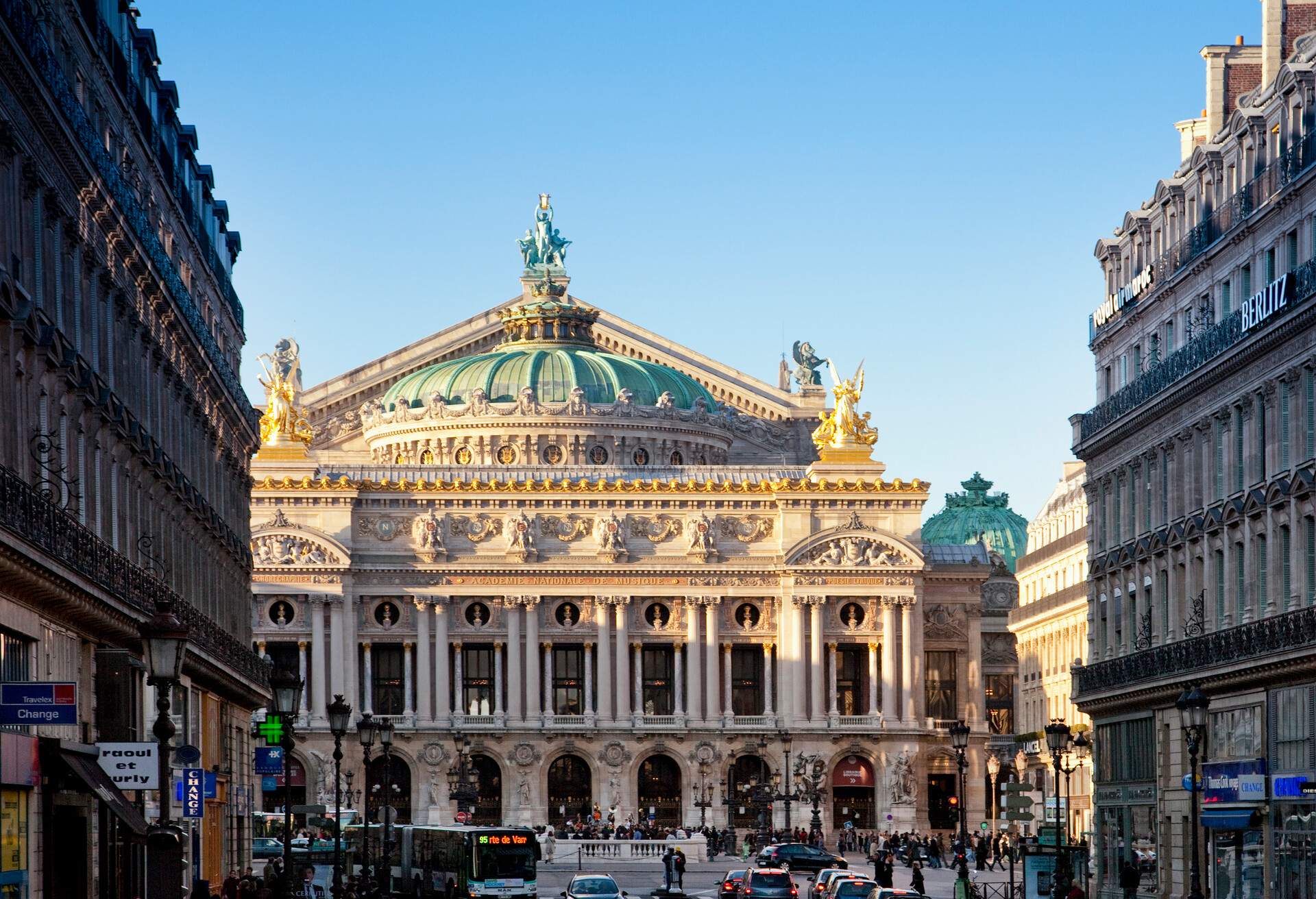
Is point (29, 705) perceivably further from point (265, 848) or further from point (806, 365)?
point (806, 365)

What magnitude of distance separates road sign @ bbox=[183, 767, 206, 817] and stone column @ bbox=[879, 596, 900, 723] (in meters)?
97.8

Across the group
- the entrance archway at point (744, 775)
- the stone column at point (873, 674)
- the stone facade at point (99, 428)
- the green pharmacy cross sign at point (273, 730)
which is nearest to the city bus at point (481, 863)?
the stone facade at point (99, 428)

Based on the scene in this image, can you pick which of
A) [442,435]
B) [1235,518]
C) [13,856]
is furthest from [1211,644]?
[442,435]

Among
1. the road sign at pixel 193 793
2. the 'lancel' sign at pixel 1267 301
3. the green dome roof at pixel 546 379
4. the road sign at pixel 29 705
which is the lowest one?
the road sign at pixel 193 793

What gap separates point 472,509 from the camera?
487 ft

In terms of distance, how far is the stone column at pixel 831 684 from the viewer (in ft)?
488

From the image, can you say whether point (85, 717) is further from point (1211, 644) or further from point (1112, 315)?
point (1112, 315)

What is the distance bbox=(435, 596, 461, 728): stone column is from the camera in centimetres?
14750

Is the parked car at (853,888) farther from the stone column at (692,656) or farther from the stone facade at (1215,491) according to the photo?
the stone column at (692,656)

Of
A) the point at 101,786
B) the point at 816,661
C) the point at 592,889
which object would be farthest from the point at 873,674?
the point at 101,786

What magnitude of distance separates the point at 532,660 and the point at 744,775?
14.1m

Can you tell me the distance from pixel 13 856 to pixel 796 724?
110554 mm

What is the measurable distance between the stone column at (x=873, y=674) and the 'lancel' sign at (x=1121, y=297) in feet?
221

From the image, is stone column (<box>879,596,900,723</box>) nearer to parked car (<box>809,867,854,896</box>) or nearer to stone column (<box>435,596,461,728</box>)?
stone column (<box>435,596,461,728</box>)
